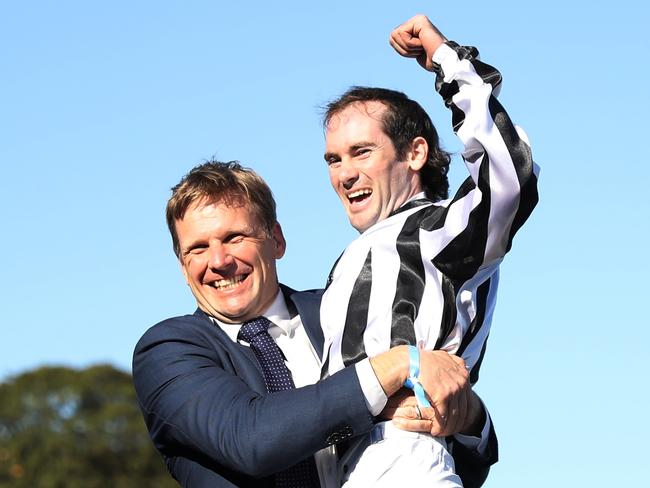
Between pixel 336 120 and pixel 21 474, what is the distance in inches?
1274

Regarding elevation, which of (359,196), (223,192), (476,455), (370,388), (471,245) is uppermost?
(223,192)

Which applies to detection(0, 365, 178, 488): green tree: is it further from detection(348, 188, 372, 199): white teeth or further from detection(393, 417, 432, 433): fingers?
detection(393, 417, 432, 433): fingers

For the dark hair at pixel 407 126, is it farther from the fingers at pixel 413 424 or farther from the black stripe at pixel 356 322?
the fingers at pixel 413 424

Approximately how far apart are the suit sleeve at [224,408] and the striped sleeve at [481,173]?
619mm

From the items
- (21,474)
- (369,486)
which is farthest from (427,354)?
(21,474)

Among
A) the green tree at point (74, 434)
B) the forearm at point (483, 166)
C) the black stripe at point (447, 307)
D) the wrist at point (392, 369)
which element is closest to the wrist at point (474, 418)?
the black stripe at point (447, 307)

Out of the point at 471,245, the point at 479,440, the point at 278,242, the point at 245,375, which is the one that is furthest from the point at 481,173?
the point at 278,242

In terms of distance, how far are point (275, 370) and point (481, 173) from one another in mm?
1225

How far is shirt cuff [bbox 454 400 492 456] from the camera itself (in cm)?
523

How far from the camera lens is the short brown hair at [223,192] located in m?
5.63

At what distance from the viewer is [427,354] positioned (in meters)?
4.82

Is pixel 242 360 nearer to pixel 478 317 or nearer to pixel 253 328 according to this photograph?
pixel 253 328

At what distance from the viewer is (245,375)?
526 cm

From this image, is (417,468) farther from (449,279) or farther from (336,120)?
(336,120)
